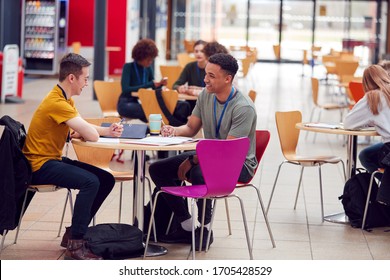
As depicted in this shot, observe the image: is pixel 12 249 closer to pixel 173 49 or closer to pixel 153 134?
pixel 153 134

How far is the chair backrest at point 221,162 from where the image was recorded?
5043 mm

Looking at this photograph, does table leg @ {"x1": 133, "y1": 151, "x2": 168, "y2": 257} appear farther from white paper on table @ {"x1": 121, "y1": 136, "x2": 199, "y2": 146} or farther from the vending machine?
the vending machine

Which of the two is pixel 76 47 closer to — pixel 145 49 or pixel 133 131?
pixel 145 49

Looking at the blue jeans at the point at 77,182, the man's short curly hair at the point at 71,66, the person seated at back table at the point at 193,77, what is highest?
the man's short curly hair at the point at 71,66

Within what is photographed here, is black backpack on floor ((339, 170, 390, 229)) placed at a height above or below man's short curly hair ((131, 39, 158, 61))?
below

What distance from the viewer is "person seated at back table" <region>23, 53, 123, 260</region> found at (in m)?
5.19

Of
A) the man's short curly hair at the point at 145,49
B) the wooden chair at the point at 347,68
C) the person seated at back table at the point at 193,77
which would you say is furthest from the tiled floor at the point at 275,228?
the wooden chair at the point at 347,68

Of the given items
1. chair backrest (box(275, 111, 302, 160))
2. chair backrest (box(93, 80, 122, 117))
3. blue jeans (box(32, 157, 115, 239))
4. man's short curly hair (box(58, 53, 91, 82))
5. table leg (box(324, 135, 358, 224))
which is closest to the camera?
blue jeans (box(32, 157, 115, 239))

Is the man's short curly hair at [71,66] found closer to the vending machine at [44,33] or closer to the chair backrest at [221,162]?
the chair backrest at [221,162]

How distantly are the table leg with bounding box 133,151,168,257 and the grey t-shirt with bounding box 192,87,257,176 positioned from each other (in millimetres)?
526

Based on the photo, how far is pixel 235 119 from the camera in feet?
18.1

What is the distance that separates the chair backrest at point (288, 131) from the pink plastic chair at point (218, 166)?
1.54 metres

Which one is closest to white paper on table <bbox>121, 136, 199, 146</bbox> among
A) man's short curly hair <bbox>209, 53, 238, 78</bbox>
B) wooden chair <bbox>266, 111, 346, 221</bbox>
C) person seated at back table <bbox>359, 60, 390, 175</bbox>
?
man's short curly hair <bbox>209, 53, 238, 78</bbox>
